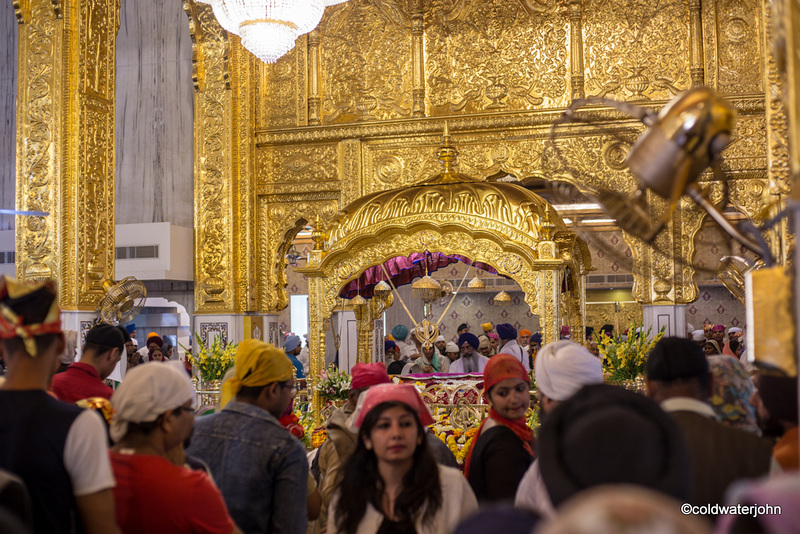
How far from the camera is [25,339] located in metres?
2.19

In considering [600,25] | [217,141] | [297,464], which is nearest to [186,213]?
[217,141]

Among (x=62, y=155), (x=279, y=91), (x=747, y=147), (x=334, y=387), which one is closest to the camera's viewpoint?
(x=334, y=387)

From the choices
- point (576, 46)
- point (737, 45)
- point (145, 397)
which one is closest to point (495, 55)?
point (576, 46)

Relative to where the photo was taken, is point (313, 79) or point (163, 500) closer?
point (163, 500)

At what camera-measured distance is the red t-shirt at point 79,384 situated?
13.2 feet

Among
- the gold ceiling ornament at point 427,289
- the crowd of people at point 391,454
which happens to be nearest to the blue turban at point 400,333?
the gold ceiling ornament at point 427,289

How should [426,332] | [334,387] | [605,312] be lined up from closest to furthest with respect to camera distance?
[334,387], [426,332], [605,312]

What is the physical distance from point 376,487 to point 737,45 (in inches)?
315

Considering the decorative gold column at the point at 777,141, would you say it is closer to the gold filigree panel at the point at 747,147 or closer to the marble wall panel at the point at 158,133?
the gold filigree panel at the point at 747,147

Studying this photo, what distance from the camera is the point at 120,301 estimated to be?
7.61m

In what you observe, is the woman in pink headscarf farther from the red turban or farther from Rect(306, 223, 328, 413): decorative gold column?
Rect(306, 223, 328, 413): decorative gold column

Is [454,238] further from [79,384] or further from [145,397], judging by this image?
[145,397]

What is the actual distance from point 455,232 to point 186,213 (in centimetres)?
467

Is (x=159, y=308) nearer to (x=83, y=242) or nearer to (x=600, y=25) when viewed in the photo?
(x=83, y=242)
